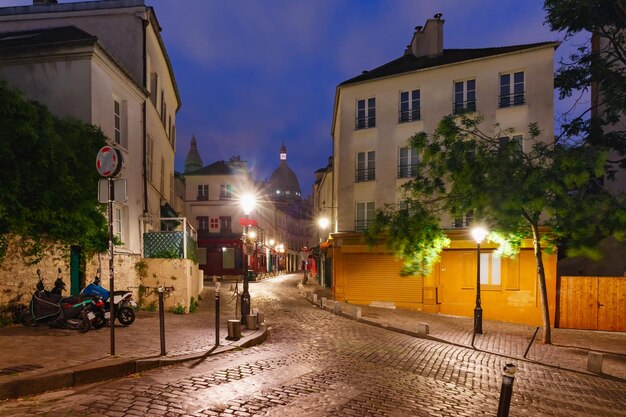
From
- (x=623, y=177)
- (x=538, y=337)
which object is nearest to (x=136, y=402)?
(x=538, y=337)

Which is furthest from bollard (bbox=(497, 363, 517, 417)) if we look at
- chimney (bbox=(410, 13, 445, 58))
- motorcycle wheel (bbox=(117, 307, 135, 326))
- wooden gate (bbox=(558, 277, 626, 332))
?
chimney (bbox=(410, 13, 445, 58))

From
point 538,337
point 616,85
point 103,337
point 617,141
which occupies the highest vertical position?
point 616,85

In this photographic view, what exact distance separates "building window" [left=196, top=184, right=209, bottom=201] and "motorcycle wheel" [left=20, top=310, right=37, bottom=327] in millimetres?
37650

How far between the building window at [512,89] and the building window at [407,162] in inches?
182

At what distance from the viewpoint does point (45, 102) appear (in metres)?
13.6

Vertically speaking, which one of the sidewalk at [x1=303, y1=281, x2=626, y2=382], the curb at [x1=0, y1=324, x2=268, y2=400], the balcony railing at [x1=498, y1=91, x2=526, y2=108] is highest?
the balcony railing at [x1=498, y1=91, x2=526, y2=108]

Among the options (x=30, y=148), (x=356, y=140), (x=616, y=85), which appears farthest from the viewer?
(x=356, y=140)

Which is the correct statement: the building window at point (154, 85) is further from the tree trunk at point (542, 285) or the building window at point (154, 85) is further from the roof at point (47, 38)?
the tree trunk at point (542, 285)

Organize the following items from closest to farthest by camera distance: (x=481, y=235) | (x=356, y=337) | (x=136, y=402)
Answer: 1. (x=136, y=402)
2. (x=356, y=337)
3. (x=481, y=235)

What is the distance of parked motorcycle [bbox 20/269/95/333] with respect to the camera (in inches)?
382

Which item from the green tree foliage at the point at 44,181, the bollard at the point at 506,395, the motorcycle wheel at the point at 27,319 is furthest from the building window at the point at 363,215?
the bollard at the point at 506,395

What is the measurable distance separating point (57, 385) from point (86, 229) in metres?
6.84

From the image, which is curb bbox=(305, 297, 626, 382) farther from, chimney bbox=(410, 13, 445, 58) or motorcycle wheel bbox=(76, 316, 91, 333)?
chimney bbox=(410, 13, 445, 58)

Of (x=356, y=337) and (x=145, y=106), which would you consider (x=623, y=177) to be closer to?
(x=356, y=337)
